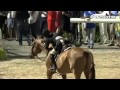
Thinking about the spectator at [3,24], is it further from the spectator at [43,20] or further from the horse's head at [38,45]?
the horse's head at [38,45]

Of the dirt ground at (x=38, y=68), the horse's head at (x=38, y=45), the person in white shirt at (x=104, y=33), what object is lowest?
the dirt ground at (x=38, y=68)

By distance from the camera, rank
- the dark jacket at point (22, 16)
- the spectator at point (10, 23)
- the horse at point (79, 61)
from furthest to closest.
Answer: the spectator at point (10, 23) < the dark jacket at point (22, 16) < the horse at point (79, 61)

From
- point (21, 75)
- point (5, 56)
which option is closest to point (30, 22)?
point (5, 56)

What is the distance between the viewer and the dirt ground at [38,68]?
10.1 m

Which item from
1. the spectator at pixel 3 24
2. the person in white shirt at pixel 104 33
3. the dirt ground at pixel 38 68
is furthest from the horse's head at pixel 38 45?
the spectator at pixel 3 24

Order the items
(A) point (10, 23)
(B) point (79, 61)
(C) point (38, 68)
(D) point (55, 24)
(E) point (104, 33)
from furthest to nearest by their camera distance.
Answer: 1. (A) point (10, 23)
2. (E) point (104, 33)
3. (D) point (55, 24)
4. (C) point (38, 68)
5. (B) point (79, 61)

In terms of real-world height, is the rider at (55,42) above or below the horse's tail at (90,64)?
above

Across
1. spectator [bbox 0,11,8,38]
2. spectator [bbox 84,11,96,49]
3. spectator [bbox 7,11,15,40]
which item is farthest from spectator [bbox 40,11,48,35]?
spectator [bbox 0,11,8,38]

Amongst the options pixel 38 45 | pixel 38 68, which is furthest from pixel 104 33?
pixel 38 45

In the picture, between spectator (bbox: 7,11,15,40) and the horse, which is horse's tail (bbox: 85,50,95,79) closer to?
the horse

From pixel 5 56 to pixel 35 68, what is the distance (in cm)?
228

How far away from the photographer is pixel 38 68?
11.5 metres

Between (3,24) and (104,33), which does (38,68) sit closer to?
(104,33)
